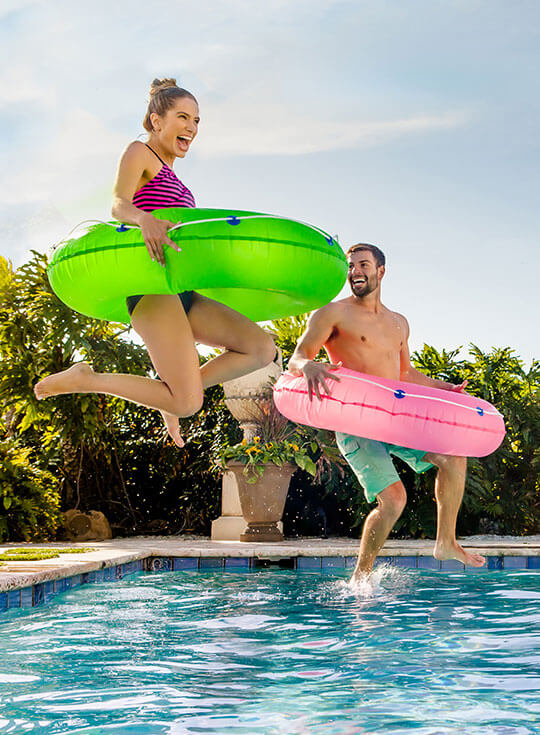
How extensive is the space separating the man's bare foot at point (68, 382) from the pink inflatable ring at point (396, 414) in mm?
1411

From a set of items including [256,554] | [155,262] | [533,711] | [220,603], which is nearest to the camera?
[533,711]

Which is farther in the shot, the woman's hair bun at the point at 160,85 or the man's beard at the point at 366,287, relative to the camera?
the man's beard at the point at 366,287

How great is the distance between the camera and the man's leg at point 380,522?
446 cm

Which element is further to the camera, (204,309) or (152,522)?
(152,522)

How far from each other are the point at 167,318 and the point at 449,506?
2146mm

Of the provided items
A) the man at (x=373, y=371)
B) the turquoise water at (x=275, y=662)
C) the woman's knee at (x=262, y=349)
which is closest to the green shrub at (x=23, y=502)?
the turquoise water at (x=275, y=662)

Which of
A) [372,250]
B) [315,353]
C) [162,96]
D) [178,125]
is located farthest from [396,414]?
[162,96]

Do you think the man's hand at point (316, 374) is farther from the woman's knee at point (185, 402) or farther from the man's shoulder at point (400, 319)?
the woman's knee at point (185, 402)

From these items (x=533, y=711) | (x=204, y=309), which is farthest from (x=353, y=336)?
(x=533, y=711)

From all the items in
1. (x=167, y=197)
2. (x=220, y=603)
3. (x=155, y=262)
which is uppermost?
(x=167, y=197)

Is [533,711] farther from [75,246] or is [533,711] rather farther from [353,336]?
[353,336]

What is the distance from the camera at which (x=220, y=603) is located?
443 centimetres

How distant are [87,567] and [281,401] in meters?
1.62

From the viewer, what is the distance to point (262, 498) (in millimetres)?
7531
